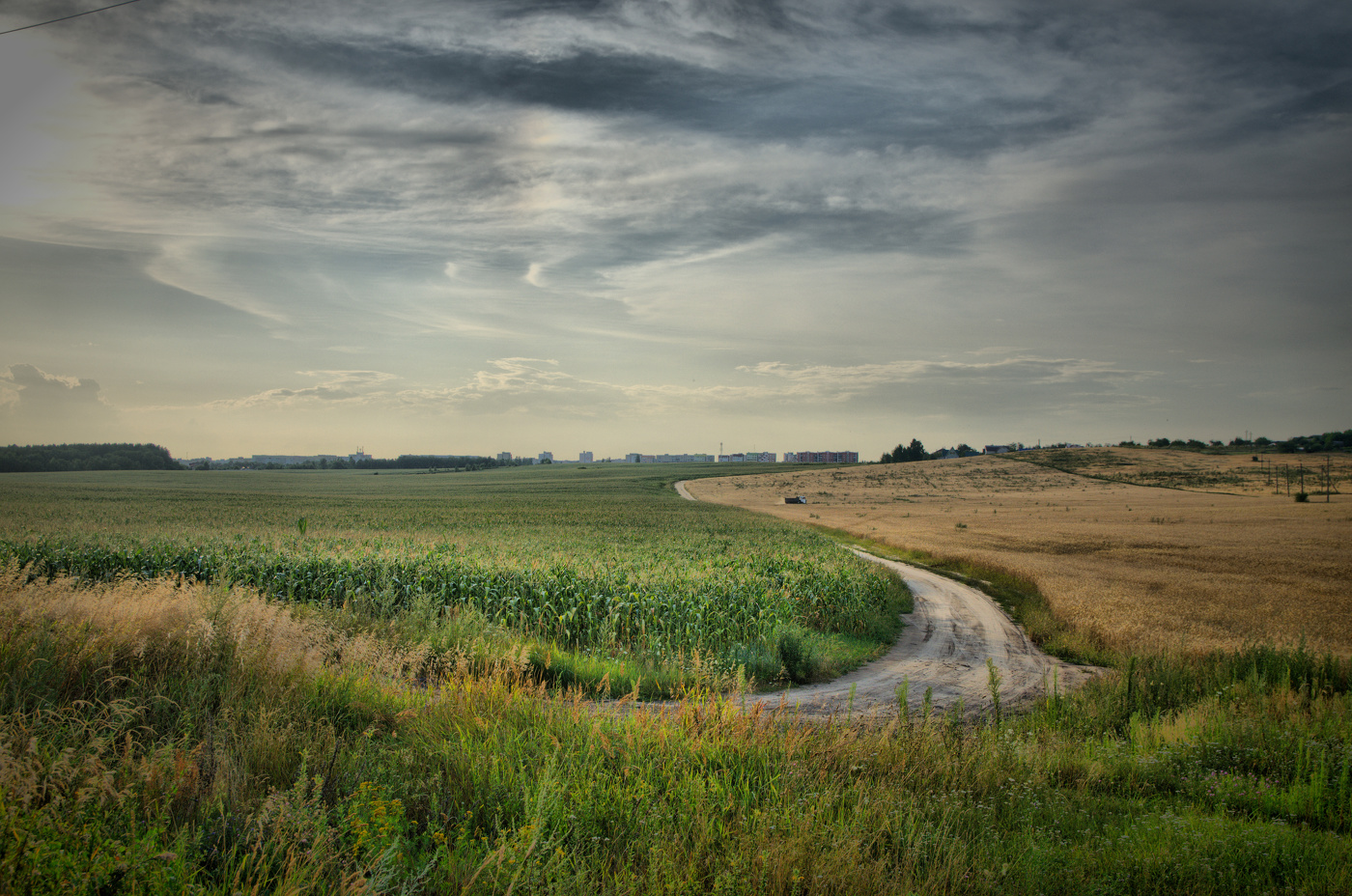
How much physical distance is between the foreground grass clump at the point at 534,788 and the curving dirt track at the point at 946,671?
62.2 inches

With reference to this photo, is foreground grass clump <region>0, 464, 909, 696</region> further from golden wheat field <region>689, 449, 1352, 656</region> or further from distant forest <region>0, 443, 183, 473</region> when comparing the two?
distant forest <region>0, 443, 183, 473</region>

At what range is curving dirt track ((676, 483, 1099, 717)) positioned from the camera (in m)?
10.7

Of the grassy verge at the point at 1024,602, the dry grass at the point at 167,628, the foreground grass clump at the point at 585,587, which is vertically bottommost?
the grassy verge at the point at 1024,602

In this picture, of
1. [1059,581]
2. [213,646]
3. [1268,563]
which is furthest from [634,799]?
[1268,563]

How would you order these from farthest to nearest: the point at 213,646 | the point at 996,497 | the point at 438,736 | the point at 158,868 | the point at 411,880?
the point at 996,497, the point at 213,646, the point at 438,736, the point at 411,880, the point at 158,868

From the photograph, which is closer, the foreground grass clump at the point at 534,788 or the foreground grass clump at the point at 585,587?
the foreground grass clump at the point at 534,788

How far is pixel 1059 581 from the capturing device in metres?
21.6

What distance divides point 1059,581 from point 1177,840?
60.4 feet

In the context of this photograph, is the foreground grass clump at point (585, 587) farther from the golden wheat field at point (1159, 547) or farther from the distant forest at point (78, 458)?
the distant forest at point (78, 458)

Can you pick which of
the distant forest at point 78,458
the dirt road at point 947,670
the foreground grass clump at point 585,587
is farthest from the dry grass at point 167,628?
the distant forest at point 78,458

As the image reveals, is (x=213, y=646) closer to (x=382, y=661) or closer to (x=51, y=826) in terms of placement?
(x=382, y=661)

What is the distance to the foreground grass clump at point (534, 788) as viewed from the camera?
4129 millimetres

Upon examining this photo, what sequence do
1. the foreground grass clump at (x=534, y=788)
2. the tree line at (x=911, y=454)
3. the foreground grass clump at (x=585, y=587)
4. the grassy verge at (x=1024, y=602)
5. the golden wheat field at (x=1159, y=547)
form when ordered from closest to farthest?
1. the foreground grass clump at (x=534, y=788)
2. the foreground grass clump at (x=585, y=587)
3. the grassy verge at (x=1024, y=602)
4. the golden wheat field at (x=1159, y=547)
5. the tree line at (x=911, y=454)

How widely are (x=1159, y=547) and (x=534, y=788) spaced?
36586 mm
